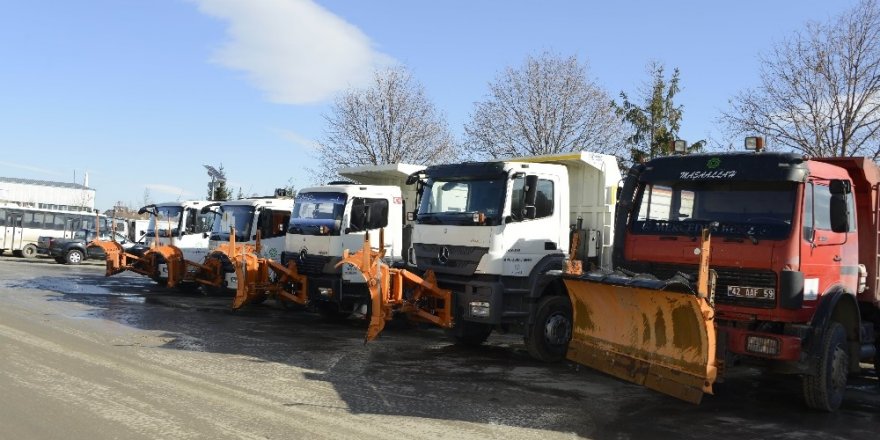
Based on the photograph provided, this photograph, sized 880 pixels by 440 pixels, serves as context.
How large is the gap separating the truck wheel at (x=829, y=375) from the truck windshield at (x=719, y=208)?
130cm

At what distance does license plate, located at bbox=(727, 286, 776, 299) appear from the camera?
23.8ft

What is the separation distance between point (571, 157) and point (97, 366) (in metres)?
7.47

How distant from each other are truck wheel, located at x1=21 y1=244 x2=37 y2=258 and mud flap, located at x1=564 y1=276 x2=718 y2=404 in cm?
3298

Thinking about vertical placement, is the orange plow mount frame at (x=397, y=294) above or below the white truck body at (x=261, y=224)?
below

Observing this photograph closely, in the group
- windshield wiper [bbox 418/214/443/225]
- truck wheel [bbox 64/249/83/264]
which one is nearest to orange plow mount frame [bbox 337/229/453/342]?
windshield wiper [bbox 418/214/443/225]

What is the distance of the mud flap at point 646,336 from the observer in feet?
22.4

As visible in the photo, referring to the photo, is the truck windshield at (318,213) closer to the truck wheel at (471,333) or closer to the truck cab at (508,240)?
the truck cab at (508,240)

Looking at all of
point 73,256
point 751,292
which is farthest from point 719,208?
point 73,256

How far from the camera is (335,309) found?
14.3 metres

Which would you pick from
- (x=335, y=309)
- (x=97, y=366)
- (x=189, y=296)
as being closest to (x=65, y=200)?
(x=189, y=296)

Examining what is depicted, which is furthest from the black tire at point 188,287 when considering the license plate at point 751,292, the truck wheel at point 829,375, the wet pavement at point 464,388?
the truck wheel at point 829,375

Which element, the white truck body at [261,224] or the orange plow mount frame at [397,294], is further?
the white truck body at [261,224]

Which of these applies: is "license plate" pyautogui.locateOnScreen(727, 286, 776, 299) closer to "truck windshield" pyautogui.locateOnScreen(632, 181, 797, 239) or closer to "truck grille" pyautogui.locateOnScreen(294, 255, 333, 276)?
"truck windshield" pyautogui.locateOnScreen(632, 181, 797, 239)

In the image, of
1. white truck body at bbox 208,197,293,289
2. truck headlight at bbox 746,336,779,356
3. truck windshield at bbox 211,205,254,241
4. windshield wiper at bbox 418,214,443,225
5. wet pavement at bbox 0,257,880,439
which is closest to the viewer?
wet pavement at bbox 0,257,880,439
